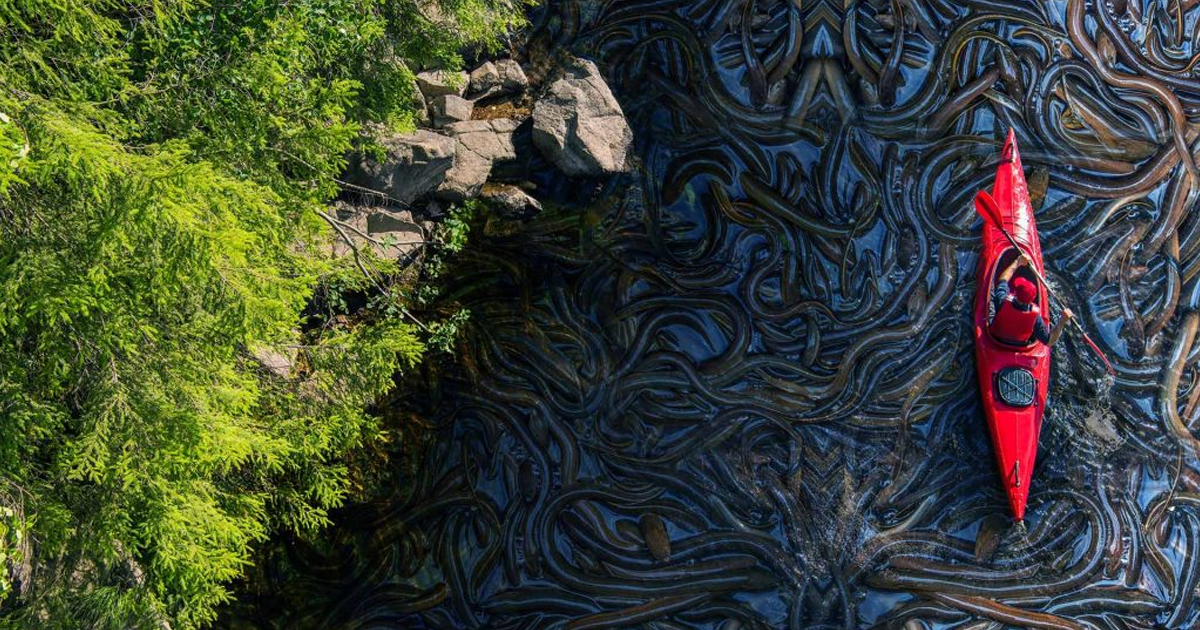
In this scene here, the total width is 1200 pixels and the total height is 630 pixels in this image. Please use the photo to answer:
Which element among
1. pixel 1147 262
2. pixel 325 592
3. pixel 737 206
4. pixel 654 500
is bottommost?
pixel 325 592

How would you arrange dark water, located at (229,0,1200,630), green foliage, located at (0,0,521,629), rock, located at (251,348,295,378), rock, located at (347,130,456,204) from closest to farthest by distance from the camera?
1. green foliage, located at (0,0,521,629)
2. rock, located at (251,348,295,378)
3. dark water, located at (229,0,1200,630)
4. rock, located at (347,130,456,204)

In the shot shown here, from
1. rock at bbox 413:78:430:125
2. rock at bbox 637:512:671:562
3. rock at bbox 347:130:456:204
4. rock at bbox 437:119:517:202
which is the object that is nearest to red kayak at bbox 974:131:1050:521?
rock at bbox 637:512:671:562

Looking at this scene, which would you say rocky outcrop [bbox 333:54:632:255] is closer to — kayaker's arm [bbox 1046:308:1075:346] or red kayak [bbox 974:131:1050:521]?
red kayak [bbox 974:131:1050:521]

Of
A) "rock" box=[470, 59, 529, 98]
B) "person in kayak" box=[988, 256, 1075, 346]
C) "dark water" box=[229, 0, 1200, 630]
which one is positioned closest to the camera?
"dark water" box=[229, 0, 1200, 630]

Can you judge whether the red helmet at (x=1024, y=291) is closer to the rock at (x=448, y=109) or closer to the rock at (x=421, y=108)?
the rock at (x=448, y=109)

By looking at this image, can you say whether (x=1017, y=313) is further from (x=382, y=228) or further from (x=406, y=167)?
(x=382, y=228)

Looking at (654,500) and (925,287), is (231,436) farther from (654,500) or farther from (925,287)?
(925,287)

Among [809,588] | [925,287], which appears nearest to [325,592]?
[809,588]
